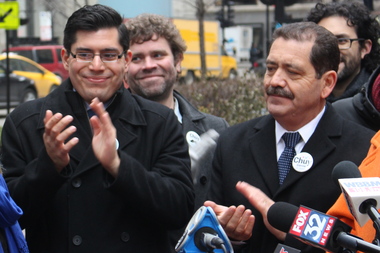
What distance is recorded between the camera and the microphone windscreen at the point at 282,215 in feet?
7.18

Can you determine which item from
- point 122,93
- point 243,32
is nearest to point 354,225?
point 122,93

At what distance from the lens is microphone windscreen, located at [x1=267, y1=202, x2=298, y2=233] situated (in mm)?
2189

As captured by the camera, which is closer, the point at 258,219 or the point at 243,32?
the point at 258,219

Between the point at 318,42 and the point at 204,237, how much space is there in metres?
1.23

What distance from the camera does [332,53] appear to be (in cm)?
347

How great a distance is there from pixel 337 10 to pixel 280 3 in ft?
9.64

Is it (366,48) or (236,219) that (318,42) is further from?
(366,48)

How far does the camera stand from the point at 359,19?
486 centimetres

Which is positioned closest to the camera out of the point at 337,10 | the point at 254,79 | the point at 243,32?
the point at 337,10

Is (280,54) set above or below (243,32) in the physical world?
above

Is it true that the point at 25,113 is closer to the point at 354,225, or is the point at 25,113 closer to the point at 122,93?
the point at 122,93

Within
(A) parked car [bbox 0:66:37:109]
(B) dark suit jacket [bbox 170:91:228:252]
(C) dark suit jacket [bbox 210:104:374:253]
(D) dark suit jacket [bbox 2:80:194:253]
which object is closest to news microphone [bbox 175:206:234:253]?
(D) dark suit jacket [bbox 2:80:194:253]

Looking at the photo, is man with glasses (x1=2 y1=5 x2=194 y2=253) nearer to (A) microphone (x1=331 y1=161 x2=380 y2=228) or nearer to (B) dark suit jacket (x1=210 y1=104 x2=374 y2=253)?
(B) dark suit jacket (x1=210 y1=104 x2=374 y2=253)

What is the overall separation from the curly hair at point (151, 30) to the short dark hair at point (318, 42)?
3.75ft
